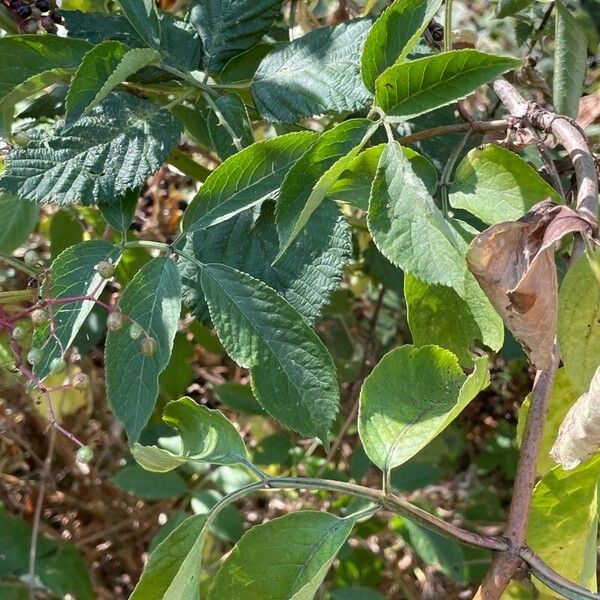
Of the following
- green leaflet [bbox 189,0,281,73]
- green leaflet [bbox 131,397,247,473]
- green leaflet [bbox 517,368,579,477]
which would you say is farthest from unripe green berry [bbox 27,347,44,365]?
green leaflet [bbox 517,368,579,477]

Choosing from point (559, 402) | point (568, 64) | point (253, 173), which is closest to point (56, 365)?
point (253, 173)

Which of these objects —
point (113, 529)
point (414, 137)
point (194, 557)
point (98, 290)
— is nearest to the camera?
point (194, 557)

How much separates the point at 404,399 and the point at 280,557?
0.54ft

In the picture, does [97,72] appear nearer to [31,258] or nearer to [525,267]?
A: [31,258]

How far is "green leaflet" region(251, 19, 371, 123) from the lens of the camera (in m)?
0.80

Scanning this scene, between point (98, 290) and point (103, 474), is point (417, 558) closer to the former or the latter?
point (103, 474)

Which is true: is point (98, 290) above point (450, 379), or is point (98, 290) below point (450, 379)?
above

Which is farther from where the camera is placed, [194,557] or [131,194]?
[131,194]

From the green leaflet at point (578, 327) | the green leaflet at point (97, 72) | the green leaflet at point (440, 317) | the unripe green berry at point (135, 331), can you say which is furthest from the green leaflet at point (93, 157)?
the green leaflet at point (578, 327)

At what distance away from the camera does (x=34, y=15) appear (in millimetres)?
921

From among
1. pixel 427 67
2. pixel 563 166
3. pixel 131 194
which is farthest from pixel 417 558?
pixel 427 67

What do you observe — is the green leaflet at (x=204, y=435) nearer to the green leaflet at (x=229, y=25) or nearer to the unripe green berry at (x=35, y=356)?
the unripe green berry at (x=35, y=356)

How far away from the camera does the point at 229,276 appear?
2.46 ft

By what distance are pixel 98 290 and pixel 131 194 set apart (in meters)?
0.13
